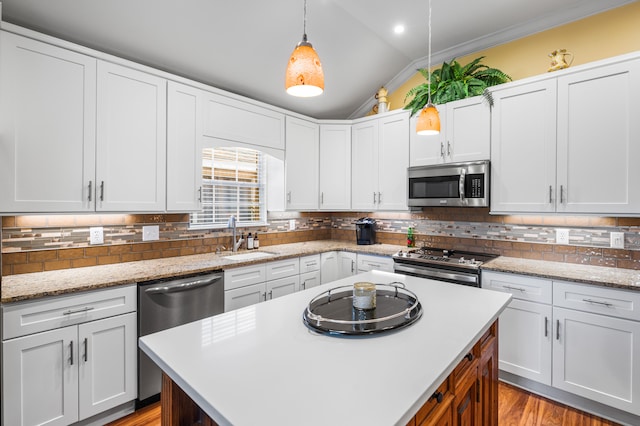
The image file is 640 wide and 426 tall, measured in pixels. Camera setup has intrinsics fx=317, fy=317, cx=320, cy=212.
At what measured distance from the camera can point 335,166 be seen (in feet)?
13.0

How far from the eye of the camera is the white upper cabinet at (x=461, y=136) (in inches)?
114

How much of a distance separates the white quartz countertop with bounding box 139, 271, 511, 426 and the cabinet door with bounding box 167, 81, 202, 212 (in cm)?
161

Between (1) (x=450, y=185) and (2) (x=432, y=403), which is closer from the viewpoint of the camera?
(2) (x=432, y=403)

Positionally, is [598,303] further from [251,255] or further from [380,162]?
[251,255]

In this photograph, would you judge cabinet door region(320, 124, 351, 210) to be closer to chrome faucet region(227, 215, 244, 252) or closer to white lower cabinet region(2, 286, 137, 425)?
chrome faucet region(227, 215, 244, 252)

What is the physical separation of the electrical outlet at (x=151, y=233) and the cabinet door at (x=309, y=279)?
4.67 feet

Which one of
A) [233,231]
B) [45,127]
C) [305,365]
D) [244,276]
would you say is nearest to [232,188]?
[233,231]

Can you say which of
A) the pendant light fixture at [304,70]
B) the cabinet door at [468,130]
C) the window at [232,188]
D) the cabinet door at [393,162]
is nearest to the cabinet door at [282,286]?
the window at [232,188]

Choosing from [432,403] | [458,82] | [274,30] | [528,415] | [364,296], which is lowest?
[528,415]

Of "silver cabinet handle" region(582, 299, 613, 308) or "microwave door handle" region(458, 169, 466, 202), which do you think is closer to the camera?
"silver cabinet handle" region(582, 299, 613, 308)

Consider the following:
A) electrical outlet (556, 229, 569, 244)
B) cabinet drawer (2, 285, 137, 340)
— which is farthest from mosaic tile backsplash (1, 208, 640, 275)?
cabinet drawer (2, 285, 137, 340)

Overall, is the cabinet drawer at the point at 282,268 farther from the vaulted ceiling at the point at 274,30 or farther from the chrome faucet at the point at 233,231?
the vaulted ceiling at the point at 274,30

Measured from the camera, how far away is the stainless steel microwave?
9.31 ft

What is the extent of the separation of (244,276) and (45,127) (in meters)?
1.72
